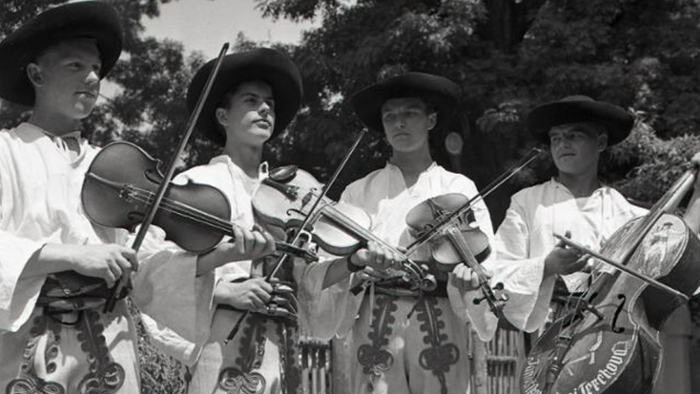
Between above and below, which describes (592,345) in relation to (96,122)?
below

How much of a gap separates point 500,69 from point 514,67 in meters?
0.18

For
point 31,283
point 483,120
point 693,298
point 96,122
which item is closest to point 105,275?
point 31,283

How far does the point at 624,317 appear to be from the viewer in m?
4.83

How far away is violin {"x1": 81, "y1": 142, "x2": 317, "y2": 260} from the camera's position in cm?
421

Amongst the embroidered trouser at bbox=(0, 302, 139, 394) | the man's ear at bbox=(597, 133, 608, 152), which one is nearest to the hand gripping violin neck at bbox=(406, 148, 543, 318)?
the man's ear at bbox=(597, 133, 608, 152)

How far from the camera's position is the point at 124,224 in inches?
167

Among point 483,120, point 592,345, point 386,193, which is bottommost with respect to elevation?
point 592,345

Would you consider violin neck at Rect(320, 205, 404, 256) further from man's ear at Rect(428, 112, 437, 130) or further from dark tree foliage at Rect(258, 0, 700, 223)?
dark tree foliage at Rect(258, 0, 700, 223)

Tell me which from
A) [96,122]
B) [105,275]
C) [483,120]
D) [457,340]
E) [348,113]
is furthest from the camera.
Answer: [96,122]

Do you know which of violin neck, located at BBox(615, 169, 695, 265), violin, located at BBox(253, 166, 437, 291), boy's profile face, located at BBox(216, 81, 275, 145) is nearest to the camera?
violin, located at BBox(253, 166, 437, 291)

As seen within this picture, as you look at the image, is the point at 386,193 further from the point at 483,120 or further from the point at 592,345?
the point at 483,120

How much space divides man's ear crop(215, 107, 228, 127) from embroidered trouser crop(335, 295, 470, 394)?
3.79 feet

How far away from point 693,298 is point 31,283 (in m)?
3.30

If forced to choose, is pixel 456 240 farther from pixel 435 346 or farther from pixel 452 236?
pixel 435 346
